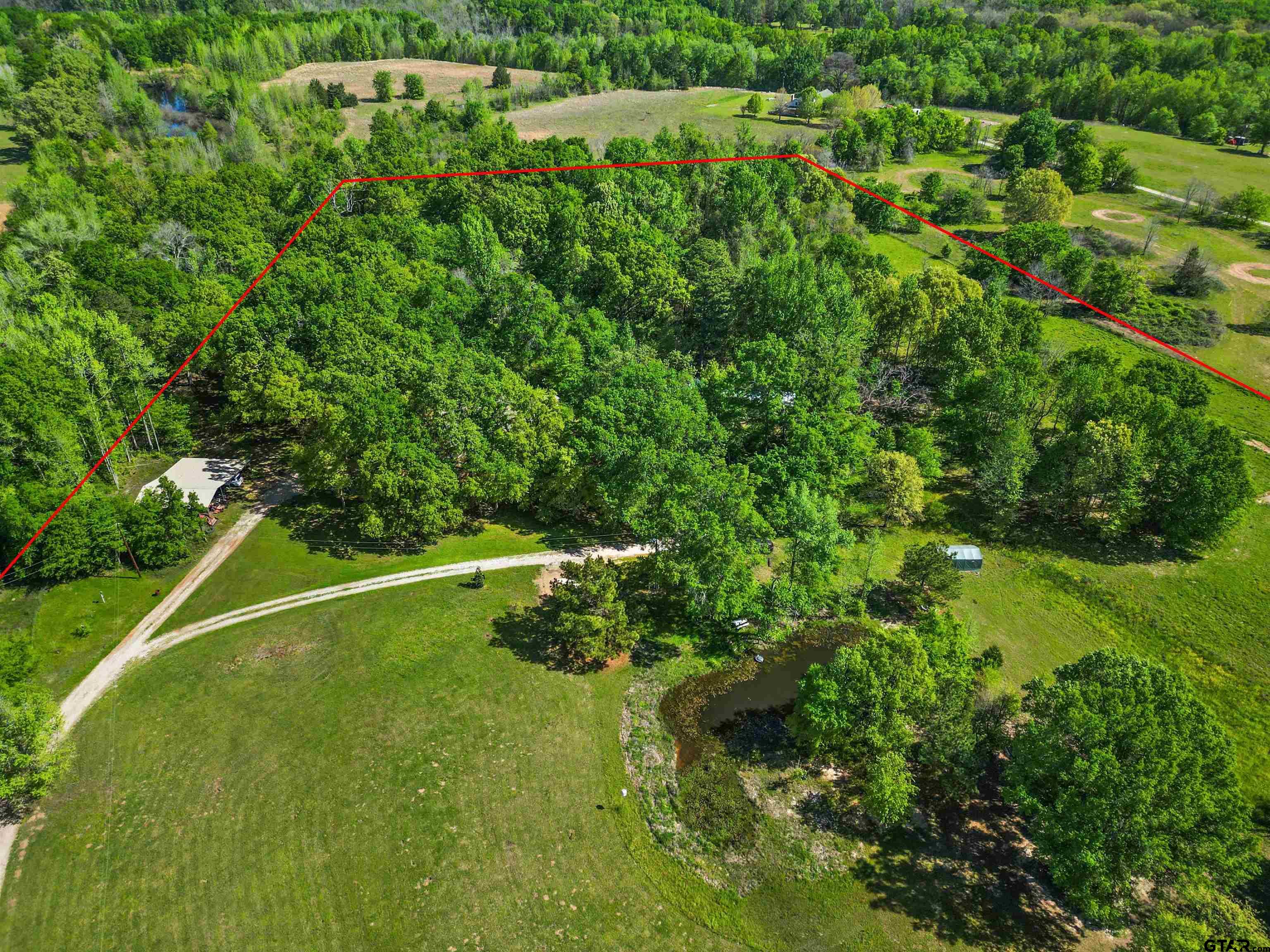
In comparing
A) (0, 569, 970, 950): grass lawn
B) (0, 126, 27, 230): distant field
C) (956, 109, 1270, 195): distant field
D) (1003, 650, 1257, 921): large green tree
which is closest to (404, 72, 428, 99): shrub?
(0, 126, 27, 230): distant field

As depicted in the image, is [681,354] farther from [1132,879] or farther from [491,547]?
[1132,879]

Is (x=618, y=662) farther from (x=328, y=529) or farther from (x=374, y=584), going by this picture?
(x=328, y=529)

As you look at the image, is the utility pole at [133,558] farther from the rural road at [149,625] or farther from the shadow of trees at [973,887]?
the shadow of trees at [973,887]

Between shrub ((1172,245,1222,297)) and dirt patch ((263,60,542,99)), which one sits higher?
dirt patch ((263,60,542,99))

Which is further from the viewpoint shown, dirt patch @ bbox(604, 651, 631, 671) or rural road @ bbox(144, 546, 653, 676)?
rural road @ bbox(144, 546, 653, 676)

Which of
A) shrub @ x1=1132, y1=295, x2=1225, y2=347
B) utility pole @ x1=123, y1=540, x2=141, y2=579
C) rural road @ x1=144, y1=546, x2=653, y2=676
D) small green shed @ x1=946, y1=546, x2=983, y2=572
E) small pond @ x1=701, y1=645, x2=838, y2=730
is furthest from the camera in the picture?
shrub @ x1=1132, y1=295, x2=1225, y2=347

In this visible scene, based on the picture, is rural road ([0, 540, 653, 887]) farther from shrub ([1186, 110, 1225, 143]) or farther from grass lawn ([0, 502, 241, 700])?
shrub ([1186, 110, 1225, 143])

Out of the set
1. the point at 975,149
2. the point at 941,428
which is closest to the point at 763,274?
the point at 941,428

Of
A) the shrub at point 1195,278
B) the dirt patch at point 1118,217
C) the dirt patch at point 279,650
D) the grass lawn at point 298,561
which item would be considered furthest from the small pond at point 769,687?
the dirt patch at point 1118,217
